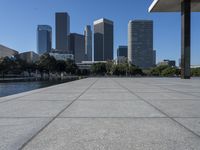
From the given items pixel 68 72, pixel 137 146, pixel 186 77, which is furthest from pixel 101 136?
pixel 68 72

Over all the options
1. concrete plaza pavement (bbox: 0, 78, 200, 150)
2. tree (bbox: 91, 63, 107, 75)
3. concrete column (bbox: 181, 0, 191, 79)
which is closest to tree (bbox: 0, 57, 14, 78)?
concrete column (bbox: 181, 0, 191, 79)

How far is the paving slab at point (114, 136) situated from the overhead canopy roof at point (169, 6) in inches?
1957

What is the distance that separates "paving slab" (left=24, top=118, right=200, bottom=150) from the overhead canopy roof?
163 feet

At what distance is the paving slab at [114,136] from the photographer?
17.0 ft

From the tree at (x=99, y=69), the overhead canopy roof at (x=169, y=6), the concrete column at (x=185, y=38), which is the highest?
the overhead canopy roof at (x=169, y=6)

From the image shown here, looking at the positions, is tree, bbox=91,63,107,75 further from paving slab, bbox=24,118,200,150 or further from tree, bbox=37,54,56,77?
paving slab, bbox=24,118,200,150

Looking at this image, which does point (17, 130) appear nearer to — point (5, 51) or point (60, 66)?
point (60, 66)

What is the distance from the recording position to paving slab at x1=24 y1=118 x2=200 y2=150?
5.18 metres

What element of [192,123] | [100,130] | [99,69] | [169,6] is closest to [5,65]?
[169,6]

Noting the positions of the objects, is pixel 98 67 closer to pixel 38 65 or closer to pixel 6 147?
pixel 38 65

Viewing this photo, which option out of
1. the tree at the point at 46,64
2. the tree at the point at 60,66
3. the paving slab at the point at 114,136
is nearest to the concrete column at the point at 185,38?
the paving slab at the point at 114,136

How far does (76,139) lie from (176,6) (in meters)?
55.4

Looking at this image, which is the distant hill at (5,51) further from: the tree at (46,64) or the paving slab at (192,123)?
the paving slab at (192,123)

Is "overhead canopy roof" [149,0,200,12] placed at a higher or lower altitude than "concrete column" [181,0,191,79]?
higher
